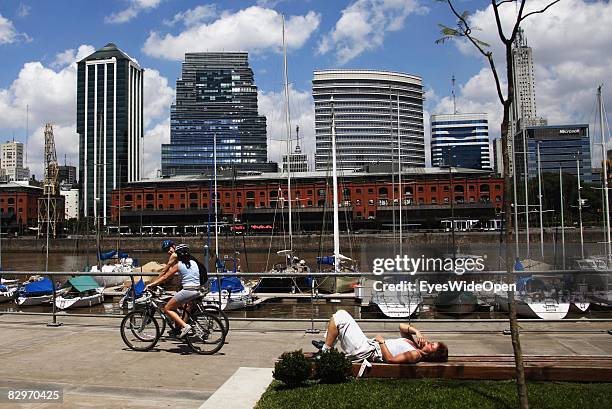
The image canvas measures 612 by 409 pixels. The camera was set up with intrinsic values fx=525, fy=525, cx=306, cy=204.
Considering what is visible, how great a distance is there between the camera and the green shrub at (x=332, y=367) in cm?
649

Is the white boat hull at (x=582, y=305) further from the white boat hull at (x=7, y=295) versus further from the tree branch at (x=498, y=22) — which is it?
the white boat hull at (x=7, y=295)

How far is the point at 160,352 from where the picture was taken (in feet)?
30.8

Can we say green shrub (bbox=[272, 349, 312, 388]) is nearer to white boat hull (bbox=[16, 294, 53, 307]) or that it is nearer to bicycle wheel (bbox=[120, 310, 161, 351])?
bicycle wheel (bbox=[120, 310, 161, 351])

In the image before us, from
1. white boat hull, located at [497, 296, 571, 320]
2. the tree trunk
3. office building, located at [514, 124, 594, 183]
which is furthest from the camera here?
office building, located at [514, 124, 594, 183]

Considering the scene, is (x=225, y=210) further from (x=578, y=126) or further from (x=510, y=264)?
(x=578, y=126)

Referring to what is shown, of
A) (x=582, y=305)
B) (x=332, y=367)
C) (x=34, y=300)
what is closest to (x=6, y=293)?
(x=34, y=300)

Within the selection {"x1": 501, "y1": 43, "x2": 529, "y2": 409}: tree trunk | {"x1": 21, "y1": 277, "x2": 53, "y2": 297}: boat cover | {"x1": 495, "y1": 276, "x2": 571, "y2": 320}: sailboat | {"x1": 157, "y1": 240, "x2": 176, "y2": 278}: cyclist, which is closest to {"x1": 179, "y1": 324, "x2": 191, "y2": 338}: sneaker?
{"x1": 157, "y1": 240, "x2": 176, "y2": 278}: cyclist

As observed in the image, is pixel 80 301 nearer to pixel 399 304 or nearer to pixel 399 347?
pixel 399 304

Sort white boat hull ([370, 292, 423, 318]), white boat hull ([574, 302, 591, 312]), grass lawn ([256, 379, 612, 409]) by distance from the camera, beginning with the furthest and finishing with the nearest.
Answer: white boat hull ([574, 302, 591, 312]), white boat hull ([370, 292, 423, 318]), grass lawn ([256, 379, 612, 409])

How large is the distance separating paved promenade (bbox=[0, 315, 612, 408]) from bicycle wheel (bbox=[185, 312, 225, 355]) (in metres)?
0.22

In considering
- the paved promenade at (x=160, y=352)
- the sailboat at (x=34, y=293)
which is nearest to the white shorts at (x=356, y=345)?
the paved promenade at (x=160, y=352)

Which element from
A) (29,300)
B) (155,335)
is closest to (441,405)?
(155,335)

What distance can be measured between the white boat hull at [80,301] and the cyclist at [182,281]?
19.4 m

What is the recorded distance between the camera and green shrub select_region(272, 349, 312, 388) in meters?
6.45
